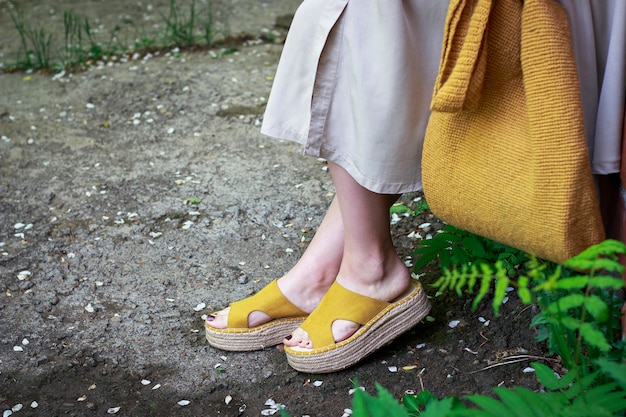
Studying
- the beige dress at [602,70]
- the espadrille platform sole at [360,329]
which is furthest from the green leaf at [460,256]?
the beige dress at [602,70]

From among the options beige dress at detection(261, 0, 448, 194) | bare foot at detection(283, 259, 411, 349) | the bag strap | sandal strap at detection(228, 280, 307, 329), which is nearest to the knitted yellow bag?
the bag strap

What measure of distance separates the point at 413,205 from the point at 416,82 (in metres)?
1.07

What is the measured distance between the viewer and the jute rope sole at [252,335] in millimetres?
1949

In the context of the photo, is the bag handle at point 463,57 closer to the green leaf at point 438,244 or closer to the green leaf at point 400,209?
the green leaf at point 438,244

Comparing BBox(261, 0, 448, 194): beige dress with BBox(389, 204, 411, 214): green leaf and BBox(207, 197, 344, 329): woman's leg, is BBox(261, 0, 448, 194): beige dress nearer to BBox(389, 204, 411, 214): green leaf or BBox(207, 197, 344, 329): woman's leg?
BBox(207, 197, 344, 329): woman's leg

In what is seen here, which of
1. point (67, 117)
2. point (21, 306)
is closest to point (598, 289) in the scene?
point (21, 306)

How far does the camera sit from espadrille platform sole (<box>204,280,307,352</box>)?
1.95 m

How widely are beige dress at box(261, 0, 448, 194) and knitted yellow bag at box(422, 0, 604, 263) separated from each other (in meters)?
0.15

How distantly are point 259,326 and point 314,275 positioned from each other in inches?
Answer: 7.4

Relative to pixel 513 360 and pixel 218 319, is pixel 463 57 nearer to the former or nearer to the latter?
pixel 513 360

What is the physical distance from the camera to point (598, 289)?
1.50 metres

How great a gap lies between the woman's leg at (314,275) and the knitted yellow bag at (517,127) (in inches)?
21.6

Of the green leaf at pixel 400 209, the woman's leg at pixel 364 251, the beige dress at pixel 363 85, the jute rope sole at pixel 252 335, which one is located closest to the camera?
the beige dress at pixel 363 85

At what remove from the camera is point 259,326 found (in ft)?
6.43
